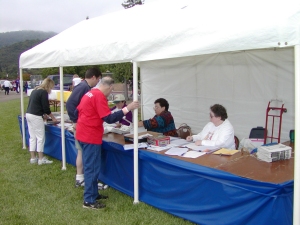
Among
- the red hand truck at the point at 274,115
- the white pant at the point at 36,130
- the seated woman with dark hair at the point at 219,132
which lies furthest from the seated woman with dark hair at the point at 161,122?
the white pant at the point at 36,130

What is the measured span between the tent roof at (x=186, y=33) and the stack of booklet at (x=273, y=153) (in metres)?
1.11

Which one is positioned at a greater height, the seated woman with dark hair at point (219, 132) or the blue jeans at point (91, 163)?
the seated woman with dark hair at point (219, 132)

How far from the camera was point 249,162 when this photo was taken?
294cm

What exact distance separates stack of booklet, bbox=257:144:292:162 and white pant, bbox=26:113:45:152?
11.5ft

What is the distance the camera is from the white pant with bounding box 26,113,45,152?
5000 millimetres

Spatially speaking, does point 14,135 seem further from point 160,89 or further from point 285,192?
point 285,192

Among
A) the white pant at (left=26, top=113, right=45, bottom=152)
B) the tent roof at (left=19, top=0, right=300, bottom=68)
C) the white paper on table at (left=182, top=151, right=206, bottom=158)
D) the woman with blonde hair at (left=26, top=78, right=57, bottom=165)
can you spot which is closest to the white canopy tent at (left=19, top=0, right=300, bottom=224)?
the tent roof at (left=19, top=0, right=300, bottom=68)

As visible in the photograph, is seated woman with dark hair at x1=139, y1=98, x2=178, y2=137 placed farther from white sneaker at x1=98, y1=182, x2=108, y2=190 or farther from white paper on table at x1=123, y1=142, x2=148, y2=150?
white sneaker at x1=98, y1=182, x2=108, y2=190

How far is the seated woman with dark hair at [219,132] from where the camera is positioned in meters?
3.50

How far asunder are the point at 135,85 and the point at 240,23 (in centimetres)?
129

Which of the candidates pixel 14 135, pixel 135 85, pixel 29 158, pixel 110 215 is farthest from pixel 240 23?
pixel 14 135

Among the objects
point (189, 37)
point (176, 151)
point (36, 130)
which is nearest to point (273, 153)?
point (176, 151)

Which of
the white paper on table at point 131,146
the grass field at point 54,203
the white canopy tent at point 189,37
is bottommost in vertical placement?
the grass field at point 54,203

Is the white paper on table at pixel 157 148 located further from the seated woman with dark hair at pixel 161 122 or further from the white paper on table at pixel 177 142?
the seated woman with dark hair at pixel 161 122
